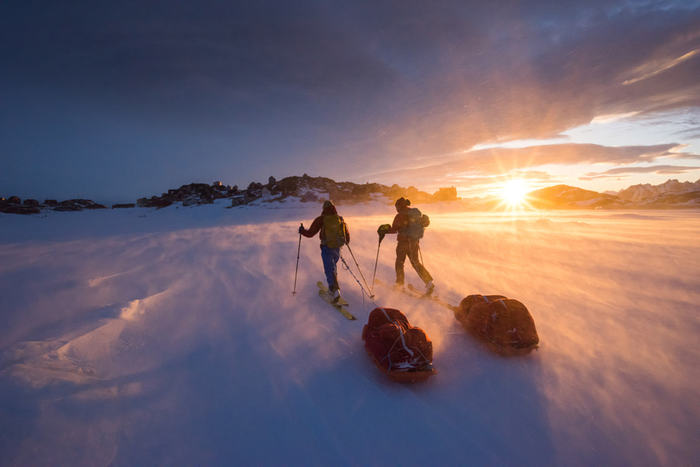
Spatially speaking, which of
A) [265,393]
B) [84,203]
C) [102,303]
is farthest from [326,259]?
[84,203]

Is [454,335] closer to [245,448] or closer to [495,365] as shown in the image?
[495,365]

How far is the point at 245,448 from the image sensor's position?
2.55 meters

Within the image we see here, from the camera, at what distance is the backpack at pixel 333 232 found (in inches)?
234

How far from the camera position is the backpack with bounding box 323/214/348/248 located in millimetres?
5953

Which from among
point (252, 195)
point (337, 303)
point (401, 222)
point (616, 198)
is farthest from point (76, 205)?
point (616, 198)

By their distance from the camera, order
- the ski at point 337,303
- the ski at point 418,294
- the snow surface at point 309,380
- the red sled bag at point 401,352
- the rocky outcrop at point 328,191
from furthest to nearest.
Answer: the rocky outcrop at point 328,191, the ski at point 418,294, the ski at point 337,303, the red sled bag at point 401,352, the snow surface at point 309,380

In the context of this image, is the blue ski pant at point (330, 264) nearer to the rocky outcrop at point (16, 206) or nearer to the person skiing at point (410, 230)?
the person skiing at point (410, 230)

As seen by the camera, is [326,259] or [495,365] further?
[326,259]

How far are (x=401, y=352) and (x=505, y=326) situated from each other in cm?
209

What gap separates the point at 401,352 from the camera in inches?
132

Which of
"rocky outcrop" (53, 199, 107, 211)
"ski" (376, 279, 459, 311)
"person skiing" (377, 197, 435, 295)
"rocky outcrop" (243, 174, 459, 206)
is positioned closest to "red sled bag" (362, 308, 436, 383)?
"ski" (376, 279, 459, 311)

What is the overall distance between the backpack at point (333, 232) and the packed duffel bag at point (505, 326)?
343 cm

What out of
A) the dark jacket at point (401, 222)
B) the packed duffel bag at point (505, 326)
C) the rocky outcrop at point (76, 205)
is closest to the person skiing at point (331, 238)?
the dark jacket at point (401, 222)

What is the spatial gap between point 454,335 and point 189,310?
5.95 m
